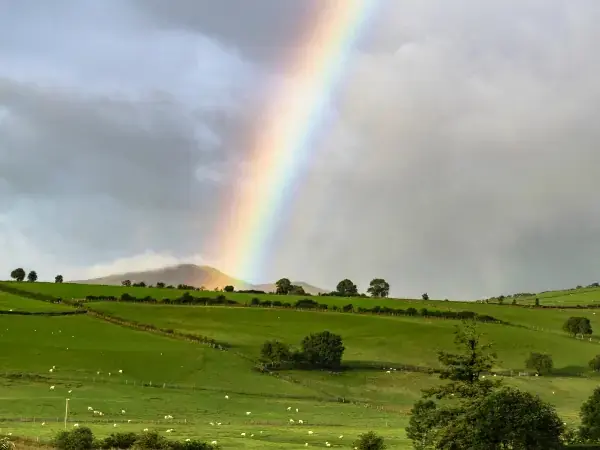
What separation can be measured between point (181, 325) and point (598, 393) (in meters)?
103

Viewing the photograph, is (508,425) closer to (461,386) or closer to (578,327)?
(461,386)

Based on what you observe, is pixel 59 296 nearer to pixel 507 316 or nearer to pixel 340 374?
pixel 340 374

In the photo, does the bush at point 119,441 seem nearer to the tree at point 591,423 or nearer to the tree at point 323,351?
the tree at point 591,423

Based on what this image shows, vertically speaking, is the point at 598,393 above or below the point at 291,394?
above

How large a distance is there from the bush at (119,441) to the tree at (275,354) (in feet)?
204

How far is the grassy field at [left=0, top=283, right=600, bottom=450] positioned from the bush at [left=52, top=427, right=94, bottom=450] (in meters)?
8.20

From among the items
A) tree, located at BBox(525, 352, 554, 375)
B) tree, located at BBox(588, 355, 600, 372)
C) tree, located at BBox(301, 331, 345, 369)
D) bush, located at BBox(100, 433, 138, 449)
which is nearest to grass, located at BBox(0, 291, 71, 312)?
tree, located at BBox(301, 331, 345, 369)

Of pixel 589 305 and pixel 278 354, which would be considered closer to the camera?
pixel 278 354

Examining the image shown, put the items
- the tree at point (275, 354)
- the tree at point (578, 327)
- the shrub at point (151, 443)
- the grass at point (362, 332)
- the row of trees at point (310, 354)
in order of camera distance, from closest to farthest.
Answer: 1. the shrub at point (151, 443)
2. the row of trees at point (310, 354)
3. the tree at point (275, 354)
4. the grass at point (362, 332)
5. the tree at point (578, 327)

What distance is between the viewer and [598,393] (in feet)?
163

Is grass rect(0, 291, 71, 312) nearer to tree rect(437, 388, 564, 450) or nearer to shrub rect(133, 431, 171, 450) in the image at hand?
shrub rect(133, 431, 171, 450)

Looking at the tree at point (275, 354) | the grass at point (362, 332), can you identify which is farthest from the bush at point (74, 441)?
the grass at point (362, 332)

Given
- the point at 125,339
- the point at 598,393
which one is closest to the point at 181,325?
the point at 125,339

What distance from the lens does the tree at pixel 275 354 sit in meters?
109
